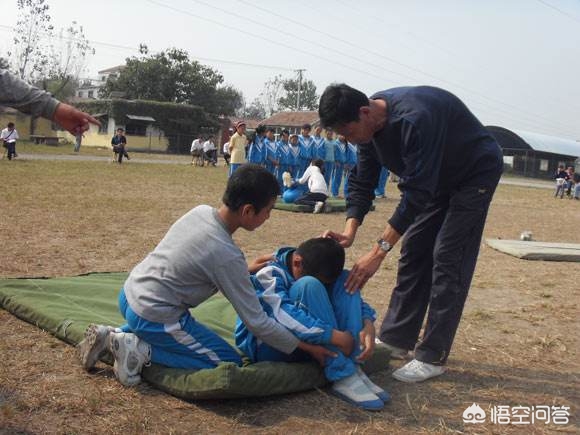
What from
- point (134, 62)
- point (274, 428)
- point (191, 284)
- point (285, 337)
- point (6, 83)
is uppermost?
point (134, 62)

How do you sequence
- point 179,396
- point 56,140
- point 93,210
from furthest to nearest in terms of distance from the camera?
1. point 56,140
2. point 93,210
3. point 179,396

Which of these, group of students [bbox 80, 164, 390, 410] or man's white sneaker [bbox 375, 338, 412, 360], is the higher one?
group of students [bbox 80, 164, 390, 410]

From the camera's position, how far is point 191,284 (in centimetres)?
295

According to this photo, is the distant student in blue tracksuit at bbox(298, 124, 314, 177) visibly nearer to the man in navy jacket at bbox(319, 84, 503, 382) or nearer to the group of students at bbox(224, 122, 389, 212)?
the group of students at bbox(224, 122, 389, 212)

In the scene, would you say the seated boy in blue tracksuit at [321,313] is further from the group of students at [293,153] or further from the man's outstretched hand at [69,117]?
the group of students at [293,153]

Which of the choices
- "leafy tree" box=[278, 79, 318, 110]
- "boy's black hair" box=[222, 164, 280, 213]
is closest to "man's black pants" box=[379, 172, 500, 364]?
"boy's black hair" box=[222, 164, 280, 213]

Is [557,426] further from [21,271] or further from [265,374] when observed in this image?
[21,271]

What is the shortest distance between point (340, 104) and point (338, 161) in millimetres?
14382

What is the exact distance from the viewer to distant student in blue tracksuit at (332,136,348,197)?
17203 millimetres

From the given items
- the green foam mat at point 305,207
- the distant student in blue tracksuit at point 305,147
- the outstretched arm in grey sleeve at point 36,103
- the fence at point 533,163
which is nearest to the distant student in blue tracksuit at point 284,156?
the distant student in blue tracksuit at point 305,147

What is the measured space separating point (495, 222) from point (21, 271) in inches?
395

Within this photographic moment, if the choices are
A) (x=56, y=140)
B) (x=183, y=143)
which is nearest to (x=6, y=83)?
(x=56, y=140)

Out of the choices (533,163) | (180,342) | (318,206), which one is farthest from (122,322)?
(533,163)

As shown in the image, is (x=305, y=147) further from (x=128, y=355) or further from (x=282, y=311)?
(x=128, y=355)
